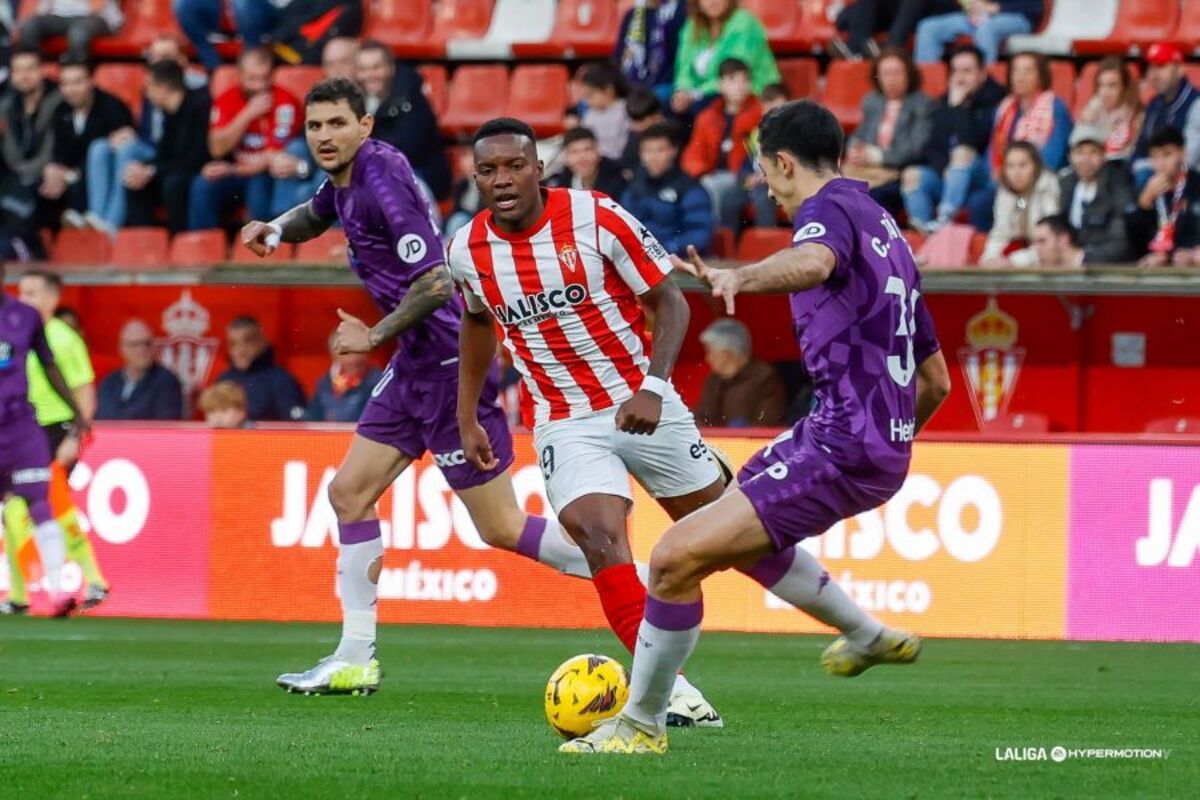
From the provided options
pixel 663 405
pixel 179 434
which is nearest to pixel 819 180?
pixel 663 405

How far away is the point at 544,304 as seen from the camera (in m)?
7.96

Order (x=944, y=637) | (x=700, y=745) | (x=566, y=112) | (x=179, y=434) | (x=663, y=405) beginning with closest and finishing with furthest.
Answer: (x=700, y=745)
(x=663, y=405)
(x=944, y=637)
(x=179, y=434)
(x=566, y=112)

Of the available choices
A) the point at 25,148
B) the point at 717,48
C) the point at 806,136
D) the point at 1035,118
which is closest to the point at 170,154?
the point at 25,148

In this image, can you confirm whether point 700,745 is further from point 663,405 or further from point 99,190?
point 99,190

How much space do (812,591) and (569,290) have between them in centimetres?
139

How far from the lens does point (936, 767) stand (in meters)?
6.54

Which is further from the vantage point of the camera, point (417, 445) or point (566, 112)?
point (566, 112)

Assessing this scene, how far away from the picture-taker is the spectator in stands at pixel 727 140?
1609cm

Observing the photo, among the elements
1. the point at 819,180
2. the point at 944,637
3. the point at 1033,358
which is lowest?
the point at 944,637

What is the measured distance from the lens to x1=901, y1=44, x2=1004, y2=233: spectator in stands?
1563 cm

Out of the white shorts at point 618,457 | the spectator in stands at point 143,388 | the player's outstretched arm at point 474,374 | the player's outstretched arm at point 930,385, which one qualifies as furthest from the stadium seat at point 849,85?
the player's outstretched arm at point 930,385

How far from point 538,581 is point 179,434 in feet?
8.86

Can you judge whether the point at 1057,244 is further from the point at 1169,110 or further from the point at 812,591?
the point at 812,591

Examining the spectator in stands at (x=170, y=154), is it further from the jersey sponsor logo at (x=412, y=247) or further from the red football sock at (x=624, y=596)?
the red football sock at (x=624, y=596)
